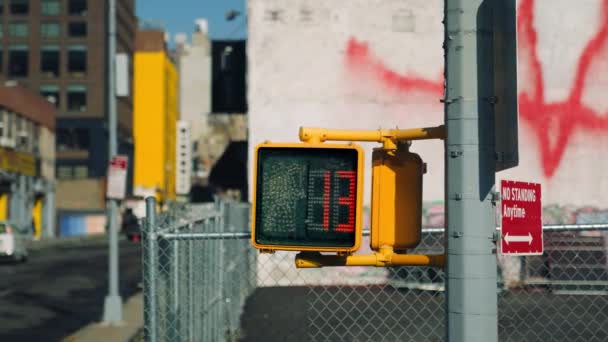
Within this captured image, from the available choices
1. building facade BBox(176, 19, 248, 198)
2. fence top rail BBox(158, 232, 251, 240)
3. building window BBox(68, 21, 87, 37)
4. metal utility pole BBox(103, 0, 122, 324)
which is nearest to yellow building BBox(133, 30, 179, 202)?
building facade BBox(176, 19, 248, 198)

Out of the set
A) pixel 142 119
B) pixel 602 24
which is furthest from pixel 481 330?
pixel 142 119

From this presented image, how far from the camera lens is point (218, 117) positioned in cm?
10325

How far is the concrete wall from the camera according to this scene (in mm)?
23625

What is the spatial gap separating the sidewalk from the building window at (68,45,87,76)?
7589 cm

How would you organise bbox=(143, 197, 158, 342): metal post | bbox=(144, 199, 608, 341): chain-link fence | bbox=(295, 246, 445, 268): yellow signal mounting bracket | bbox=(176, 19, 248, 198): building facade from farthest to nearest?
bbox=(176, 19, 248, 198): building facade → bbox=(144, 199, 608, 341): chain-link fence → bbox=(143, 197, 158, 342): metal post → bbox=(295, 246, 445, 268): yellow signal mounting bracket

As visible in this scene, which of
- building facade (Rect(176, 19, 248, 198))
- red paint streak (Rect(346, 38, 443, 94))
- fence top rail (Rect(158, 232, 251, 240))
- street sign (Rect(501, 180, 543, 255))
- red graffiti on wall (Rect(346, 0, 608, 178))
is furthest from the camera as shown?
building facade (Rect(176, 19, 248, 198))

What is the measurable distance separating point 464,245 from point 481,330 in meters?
0.41

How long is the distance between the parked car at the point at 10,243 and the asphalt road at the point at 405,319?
21642 mm

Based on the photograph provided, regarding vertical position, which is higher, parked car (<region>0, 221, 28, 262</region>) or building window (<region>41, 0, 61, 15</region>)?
building window (<region>41, 0, 61, 15</region>)

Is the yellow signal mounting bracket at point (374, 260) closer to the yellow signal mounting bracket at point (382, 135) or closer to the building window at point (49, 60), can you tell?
the yellow signal mounting bracket at point (382, 135)

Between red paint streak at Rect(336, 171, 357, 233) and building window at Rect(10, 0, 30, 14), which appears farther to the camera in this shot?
building window at Rect(10, 0, 30, 14)

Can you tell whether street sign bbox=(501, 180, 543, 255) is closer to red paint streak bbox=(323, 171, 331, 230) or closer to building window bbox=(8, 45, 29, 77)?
red paint streak bbox=(323, 171, 331, 230)

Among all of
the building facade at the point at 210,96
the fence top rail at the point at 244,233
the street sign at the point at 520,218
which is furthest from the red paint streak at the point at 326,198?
the building facade at the point at 210,96

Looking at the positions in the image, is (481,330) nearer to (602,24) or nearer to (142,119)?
(602,24)
